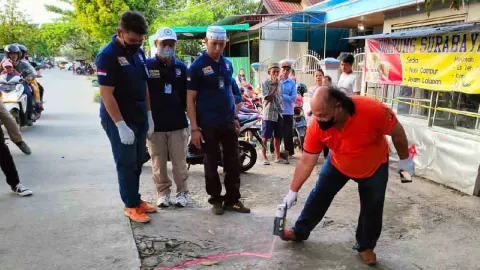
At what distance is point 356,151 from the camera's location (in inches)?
109

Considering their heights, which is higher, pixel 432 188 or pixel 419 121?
pixel 419 121

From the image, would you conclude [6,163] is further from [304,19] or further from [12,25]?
[12,25]

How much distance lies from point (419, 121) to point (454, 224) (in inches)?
93.3

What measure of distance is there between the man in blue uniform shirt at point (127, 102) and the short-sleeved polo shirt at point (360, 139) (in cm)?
154

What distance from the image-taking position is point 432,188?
5.05 metres

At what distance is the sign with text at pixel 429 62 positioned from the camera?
4773 mm

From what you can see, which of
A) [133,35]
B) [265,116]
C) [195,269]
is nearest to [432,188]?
[265,116]

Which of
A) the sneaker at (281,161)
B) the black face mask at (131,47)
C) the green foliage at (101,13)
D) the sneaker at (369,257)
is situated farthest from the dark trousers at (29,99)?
the green foliage at (101,13)

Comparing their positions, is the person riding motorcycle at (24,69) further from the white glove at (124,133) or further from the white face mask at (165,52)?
the white glove at (124,133)

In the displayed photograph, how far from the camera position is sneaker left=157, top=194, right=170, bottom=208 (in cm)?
402

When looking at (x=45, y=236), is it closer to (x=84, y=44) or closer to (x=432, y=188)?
(x=432, y=188)

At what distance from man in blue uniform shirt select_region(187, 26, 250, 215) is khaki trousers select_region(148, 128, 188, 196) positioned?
26 cm

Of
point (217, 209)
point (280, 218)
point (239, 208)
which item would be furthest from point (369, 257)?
point (217, 209)

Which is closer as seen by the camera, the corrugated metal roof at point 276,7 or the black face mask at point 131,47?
the black face mask at point 131,47
